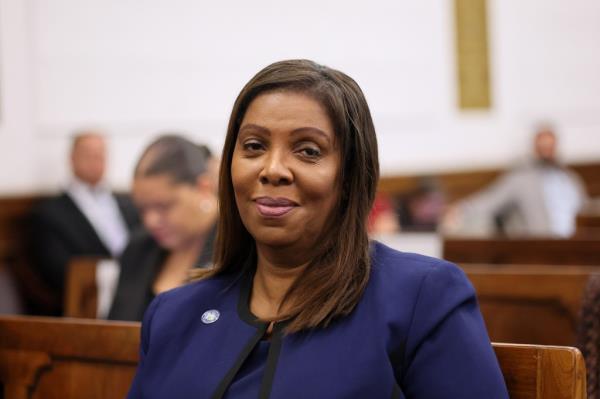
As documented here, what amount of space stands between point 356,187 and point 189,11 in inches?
229

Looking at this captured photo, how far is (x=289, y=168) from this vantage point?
1987 millimetres

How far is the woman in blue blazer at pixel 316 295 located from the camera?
74.0 inches

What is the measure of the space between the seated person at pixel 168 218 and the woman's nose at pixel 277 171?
1490 mm

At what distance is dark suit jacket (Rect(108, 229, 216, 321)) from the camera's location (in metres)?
3.47

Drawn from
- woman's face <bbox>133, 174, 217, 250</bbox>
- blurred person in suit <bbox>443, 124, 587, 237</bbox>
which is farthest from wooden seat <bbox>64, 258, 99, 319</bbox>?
blurred person in suit <bbox>443, 124, 587, 237</bbox>

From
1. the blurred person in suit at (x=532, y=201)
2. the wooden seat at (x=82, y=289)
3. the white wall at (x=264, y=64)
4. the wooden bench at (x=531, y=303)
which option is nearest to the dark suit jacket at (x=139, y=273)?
the wooden seat at (x=82, y=289)

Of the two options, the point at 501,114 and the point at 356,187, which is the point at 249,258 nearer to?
the point at 356,187

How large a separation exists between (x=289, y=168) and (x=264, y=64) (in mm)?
6089

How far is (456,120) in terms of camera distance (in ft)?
32.4

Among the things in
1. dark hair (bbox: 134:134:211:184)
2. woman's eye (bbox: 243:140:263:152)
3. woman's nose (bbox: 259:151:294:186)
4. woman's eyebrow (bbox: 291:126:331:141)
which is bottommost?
dark hair (bbox: 134:134:211:184)

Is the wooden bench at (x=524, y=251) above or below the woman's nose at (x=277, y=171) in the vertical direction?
below

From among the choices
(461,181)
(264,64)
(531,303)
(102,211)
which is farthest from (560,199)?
(531,303)

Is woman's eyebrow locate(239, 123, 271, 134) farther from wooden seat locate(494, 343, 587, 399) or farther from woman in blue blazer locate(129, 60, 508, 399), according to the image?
wooden seat locate(494, 343, 587, 399)

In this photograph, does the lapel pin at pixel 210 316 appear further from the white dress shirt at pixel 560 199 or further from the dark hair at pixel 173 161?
the white dress shirt at pixel 560 199
